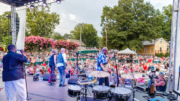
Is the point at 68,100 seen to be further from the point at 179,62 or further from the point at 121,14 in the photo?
the point at 121,14

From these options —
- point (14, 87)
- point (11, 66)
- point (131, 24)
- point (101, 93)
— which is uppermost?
point (131, 24)

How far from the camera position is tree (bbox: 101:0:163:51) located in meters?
20.3

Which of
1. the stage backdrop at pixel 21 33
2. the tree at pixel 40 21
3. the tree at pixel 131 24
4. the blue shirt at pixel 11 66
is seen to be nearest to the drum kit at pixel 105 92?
the blue shirt at pixel 11 66

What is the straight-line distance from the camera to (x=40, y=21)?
74.1ft

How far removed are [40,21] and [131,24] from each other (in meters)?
17.4

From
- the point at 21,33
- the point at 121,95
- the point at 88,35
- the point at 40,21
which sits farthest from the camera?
the point at 88,35

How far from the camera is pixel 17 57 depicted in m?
2.26

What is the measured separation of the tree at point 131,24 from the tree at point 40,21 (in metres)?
11.6

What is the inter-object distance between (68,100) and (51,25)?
912 inches

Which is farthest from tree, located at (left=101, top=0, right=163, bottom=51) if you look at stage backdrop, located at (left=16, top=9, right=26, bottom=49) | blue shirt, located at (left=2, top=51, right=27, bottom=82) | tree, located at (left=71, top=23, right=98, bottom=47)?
tree, located at (left=71, top=23, right=98, bottom=47)

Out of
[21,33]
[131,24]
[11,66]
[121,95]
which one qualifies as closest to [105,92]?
[121,95]

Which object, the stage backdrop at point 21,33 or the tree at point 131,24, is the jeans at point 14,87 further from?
the tree at point 131,24

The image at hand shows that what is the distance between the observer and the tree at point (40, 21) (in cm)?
2205

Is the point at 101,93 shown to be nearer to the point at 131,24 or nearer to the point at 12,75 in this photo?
the point at 12,75
